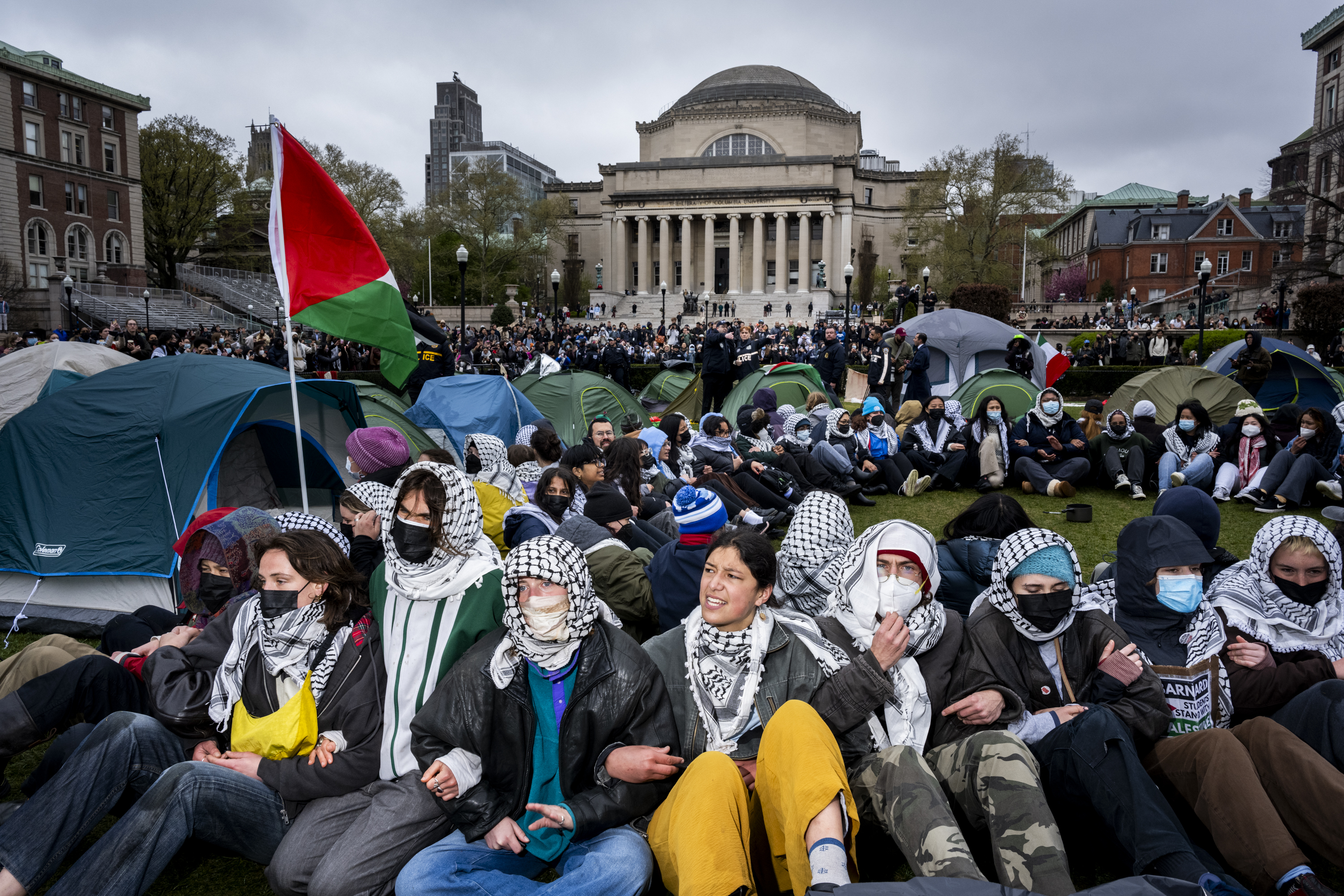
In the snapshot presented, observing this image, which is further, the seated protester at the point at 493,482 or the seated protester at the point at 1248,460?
the seated protester at the point at 1248,460

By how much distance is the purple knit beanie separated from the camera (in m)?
5.84

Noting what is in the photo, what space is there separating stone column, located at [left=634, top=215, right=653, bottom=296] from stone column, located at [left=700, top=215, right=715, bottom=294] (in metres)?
4.54

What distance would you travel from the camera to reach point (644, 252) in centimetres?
6800

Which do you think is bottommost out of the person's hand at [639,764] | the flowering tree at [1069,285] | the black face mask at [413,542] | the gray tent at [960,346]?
the person's hand at [639,764]

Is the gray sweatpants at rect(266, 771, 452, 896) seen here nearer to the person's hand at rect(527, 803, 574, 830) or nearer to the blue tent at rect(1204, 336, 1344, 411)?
the person's hand at rect(527, 803, 574, 830)

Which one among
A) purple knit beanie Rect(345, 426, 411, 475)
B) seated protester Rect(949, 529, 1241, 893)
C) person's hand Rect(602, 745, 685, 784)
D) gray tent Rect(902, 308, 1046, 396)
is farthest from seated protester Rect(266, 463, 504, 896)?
gray tent Rect(902, 308, 1046, 396)

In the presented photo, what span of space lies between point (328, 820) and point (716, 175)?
68833 mm

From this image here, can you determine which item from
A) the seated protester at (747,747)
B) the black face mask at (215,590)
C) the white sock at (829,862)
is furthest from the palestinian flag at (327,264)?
the white sock at (829,862)

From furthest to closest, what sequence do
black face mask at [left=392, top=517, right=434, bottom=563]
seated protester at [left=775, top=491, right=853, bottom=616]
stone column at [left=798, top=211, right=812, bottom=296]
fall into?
stone column at [left=798, top=211, right=812, bottom=296] < seated protester at [left=775, top=491, right=853, bottom=616] < black face mask at [left=392, top=517, right=434, bottom=563]

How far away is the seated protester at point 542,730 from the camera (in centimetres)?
288

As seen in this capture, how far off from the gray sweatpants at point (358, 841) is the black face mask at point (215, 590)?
1316mm

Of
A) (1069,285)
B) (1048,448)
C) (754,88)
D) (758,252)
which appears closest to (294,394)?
(1048,448)

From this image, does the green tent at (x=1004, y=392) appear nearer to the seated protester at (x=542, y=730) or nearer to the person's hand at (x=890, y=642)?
the person's hand at (x=890, y=642)

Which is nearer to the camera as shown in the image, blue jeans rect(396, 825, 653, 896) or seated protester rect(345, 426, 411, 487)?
blue jeans rect(396, 825, 653, 896)
